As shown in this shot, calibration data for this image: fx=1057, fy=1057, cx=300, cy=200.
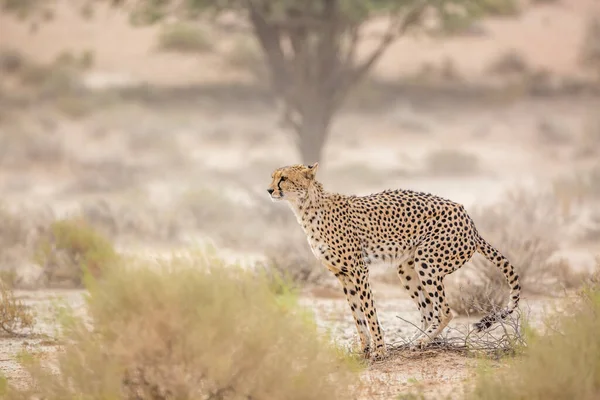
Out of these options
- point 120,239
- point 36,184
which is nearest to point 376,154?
point 36,184

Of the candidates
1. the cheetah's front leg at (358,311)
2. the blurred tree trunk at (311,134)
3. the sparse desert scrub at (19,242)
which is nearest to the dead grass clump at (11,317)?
the sparse desert scrub at (19,242)

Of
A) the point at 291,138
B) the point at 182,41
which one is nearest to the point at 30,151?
the point at 291,138

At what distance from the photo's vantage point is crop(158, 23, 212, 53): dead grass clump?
3316cm

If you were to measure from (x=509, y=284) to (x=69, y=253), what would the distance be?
5683 mm

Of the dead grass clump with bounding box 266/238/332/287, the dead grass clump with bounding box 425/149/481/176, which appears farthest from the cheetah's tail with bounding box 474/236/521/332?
the dead grass clump with bounding box 425/149/481/176

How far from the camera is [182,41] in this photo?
33219 millimetres

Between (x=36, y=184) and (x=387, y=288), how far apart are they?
11.3 metres

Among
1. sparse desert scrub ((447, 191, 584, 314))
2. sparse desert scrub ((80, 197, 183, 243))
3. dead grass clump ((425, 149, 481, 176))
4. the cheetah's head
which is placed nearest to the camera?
the cheetah's head

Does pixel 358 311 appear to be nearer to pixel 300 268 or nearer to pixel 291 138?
pixel 300 268

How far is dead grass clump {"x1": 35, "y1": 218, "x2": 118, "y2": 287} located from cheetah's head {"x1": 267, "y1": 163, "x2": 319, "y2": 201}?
421cm

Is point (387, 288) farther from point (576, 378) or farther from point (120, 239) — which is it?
point (576, 378)

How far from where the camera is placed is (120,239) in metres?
15.2

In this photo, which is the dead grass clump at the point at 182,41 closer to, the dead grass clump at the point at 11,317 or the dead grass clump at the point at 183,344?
the dead grass clump at the point at 11,317

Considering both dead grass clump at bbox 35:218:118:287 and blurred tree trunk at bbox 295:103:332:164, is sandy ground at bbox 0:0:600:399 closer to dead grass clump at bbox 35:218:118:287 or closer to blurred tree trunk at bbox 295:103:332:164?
blurred tree trunk at bbox 295:103:332:164
